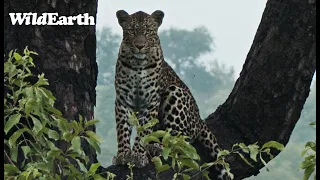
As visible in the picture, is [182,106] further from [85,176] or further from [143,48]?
[85,176]

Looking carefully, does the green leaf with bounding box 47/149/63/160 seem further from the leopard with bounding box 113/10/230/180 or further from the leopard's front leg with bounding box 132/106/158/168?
the leopard with bounding box 113/10/230/180

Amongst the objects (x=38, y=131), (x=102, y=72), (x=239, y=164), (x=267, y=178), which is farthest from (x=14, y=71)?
(x=102, y=72)

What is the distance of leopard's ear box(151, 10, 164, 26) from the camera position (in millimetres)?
7004

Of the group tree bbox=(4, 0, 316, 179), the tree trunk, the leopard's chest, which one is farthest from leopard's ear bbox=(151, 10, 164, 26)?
the tree trunk

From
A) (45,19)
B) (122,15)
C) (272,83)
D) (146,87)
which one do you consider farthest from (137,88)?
(45,19)

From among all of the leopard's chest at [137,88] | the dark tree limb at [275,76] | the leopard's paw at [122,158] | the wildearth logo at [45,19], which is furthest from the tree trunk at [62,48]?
the leopard's chest at [137,88]

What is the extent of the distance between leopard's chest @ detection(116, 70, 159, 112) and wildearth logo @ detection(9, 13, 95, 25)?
5.25 ft

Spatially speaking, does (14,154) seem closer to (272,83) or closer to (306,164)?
(306,164)

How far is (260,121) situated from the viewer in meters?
6.31

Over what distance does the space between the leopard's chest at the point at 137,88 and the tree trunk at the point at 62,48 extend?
1478 millimetres

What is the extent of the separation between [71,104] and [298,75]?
59.0 inches

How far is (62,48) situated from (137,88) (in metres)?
1.66

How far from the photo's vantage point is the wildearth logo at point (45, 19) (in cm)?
529

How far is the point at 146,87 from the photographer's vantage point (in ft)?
22.9
